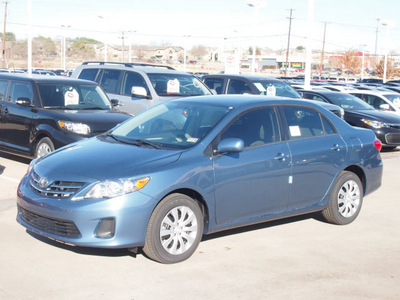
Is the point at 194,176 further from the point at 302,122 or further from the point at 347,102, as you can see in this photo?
the point at 347,102

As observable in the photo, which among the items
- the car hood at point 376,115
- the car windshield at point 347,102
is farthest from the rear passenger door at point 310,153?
the car windshield at point 347,102

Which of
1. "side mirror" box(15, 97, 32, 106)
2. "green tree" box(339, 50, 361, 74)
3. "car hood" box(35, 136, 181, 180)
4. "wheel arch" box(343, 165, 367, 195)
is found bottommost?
"wheel arch" box(343, 165, 367, 195)

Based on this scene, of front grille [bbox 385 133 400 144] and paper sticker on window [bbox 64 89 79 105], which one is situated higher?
paper sticker on window [bbox 64 89 79 105]

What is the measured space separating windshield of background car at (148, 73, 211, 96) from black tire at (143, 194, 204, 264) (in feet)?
25.0

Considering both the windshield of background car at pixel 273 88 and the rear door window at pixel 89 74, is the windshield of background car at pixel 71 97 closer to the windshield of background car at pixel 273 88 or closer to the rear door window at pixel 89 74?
the rear door window at pixel 89 74

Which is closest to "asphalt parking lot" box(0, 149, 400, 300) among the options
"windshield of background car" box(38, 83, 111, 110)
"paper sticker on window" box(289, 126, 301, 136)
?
"paper sticker on window" box(289, 126, 301, 136)

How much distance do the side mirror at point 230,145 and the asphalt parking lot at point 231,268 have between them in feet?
3.57

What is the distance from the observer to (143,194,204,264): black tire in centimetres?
534

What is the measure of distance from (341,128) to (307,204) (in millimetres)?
1202

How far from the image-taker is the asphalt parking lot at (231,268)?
4.86 m

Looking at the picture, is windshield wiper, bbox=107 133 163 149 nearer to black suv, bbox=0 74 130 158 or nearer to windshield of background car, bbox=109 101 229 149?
windshield of background car, bbox=109 101 229 149

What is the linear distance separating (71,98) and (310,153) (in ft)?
18.4

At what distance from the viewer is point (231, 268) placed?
5504 millimetres

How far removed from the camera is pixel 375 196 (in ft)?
30.8
